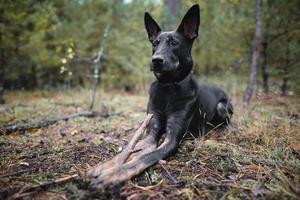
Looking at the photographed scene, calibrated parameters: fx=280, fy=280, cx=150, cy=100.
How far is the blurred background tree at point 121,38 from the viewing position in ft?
21.6

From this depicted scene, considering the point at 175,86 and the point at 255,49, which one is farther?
the point at 255,49

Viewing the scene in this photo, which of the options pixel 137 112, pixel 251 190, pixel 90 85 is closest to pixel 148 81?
pixel 90 85

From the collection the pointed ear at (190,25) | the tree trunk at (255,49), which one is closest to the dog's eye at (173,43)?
the pointed ear at (190,25)

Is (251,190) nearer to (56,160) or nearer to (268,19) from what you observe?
(56,160)

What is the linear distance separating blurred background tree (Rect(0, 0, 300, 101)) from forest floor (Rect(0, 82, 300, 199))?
2438 millimetres

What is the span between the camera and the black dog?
10.0 feet

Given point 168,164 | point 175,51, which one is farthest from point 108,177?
point 175,51

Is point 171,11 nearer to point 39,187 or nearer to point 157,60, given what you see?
point 157,60

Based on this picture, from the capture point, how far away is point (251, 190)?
2240mm

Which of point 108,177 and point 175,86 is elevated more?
point 175,86

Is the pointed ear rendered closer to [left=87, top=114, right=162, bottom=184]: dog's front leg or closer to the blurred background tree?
[left=87, top=114, right=162, bottom=184]: dog's front leg

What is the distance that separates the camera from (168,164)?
2.71 m

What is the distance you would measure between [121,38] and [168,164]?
737cm

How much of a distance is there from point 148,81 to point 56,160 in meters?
7.11
